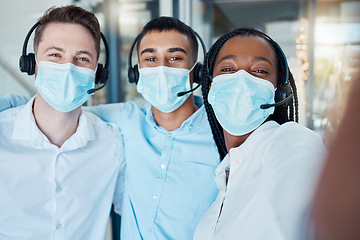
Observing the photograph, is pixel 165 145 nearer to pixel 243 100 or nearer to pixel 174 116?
pixel 174 116

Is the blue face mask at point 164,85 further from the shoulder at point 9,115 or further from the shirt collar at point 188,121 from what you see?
the shoulder at point 9,115

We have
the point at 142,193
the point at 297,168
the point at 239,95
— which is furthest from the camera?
the point at 142,193

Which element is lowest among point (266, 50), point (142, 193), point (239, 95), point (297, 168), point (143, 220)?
point (143, 220)

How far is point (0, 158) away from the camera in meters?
1.36

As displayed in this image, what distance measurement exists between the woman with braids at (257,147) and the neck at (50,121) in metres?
0.71

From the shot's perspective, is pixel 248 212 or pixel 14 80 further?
pixel 14 80

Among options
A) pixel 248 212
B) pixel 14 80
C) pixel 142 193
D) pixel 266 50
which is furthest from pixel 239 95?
pixel 14 80

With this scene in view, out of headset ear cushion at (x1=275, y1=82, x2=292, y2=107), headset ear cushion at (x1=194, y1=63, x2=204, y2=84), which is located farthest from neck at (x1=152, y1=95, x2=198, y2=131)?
headset ear cushion at (x1=275, y1=82, x2=292, y2=107)

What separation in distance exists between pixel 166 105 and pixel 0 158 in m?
0.80

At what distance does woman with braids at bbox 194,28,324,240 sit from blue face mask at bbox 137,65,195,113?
0.18 metres

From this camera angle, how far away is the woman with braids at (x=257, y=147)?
2.18 ft

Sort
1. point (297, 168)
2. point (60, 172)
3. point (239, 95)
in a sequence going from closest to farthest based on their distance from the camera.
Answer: point (297, 168) < point (239, 95) < point (60, 172)

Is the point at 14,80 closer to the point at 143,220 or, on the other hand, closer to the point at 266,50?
the point at 143,220

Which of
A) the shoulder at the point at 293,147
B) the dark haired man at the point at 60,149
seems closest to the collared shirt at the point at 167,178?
the dark haired man at the point at 60,149
